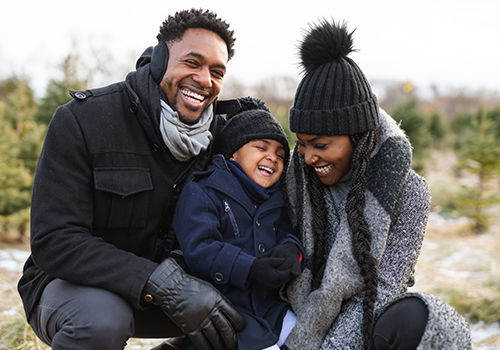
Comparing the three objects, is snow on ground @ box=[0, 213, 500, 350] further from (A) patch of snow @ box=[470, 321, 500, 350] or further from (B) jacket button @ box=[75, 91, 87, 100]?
(B) jacket button @ box=[75, 91, 87, 100]

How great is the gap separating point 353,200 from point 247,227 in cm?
51

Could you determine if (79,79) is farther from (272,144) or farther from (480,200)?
(480,200)

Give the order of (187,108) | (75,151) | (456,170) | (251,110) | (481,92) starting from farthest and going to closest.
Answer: (481,92) < (456,170) < (251,110) < (187,108) < (75,151)

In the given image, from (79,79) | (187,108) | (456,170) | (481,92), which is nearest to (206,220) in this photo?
(187,108)

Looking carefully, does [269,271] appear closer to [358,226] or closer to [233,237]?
[233,237]

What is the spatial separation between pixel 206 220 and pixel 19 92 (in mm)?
5774

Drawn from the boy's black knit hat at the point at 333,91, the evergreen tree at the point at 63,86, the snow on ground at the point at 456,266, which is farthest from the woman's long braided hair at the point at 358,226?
the evergreen tree at the point at 63,86

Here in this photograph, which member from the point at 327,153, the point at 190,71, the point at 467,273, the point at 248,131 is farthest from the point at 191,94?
the point at 467,273

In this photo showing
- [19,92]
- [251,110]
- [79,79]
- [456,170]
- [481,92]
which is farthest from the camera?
[481,92]

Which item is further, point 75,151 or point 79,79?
point 79,79

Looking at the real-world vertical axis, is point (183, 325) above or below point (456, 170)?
above

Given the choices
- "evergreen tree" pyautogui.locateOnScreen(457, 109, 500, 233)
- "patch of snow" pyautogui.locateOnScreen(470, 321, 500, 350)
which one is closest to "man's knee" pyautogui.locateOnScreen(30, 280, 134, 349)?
"patch of snow" pyautogui.locateOnScreen(470, 321, 500, 350)

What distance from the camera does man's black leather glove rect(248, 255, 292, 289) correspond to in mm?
1837

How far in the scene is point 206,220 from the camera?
192 centimetres
